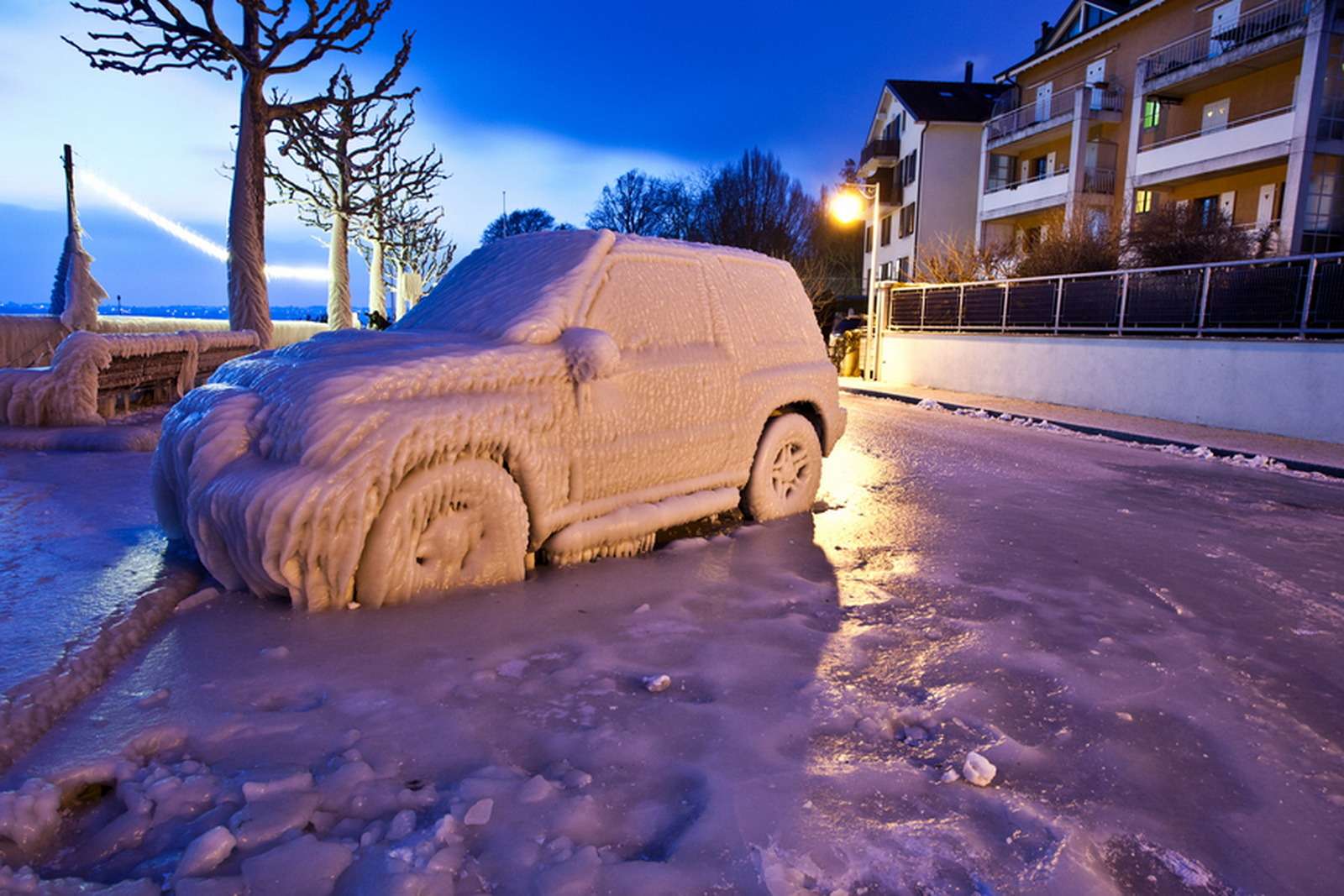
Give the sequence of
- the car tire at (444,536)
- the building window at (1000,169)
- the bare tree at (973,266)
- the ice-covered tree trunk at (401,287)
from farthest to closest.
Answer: the ice-covered tree trunk at (401,287), the building window at (1000,169), the bare tree at (973,266), the car tire at (444,536)

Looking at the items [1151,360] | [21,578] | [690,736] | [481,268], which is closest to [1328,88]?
[1151,360]

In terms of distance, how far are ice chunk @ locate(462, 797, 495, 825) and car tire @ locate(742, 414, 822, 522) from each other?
10.5 ft

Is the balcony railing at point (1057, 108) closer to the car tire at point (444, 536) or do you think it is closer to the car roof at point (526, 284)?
the car roof at point (526, 284)

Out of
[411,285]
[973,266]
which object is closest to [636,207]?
[411,285]

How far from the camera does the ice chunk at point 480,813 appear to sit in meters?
1.85

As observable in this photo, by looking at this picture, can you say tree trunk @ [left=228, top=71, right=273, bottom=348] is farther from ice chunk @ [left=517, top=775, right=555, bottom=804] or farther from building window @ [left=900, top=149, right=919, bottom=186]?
building window @ [left=900, top=149, right=919, bottom=186]

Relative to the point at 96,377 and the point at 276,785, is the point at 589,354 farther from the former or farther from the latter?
the point at 96,377

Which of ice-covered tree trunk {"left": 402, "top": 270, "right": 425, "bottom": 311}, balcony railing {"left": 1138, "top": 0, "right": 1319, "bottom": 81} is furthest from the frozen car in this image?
ice-covered tree trunk {"left": 402, "top": 270, "right": 425, "bottom": 311}

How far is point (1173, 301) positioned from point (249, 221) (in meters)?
15.7

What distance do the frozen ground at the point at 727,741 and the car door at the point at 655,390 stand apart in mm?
503

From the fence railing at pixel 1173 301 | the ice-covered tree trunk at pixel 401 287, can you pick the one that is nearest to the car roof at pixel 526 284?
the fence railing at pixel 1173 301

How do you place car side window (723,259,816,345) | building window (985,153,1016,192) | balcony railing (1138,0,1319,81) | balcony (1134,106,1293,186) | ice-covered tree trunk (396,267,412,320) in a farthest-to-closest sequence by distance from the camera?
ice-covered tree trunk (396,267,412,320) → building window (985,153,1016,192) → balcony railing (1138,0,1319,81) → balcony (1134,106,1293,186) → car side window (723,259,816,345)

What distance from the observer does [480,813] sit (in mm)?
1874

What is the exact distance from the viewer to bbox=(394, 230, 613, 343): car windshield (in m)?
3.65
